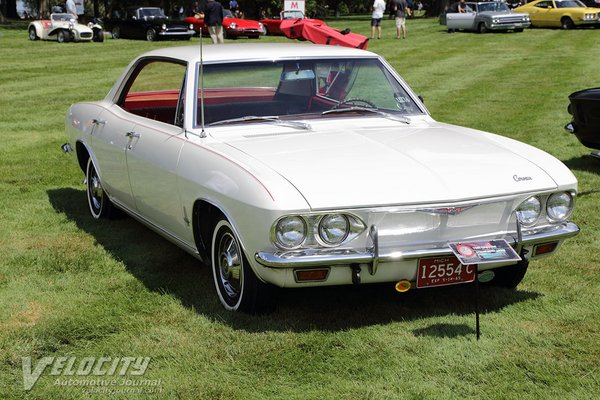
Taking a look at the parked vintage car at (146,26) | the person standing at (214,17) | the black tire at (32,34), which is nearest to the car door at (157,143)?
the person standing at (214,17)

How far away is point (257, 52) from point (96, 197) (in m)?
2.13

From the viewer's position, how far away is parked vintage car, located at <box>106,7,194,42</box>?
108ft

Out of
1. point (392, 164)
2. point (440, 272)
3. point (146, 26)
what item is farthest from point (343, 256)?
point (146, 26)

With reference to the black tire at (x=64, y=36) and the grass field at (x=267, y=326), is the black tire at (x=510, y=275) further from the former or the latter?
the black tire at (x=64, y=36)

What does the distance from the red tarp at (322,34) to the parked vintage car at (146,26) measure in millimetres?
12453

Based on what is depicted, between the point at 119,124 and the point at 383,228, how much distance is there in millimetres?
2753

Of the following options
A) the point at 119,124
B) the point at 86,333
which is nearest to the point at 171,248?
the point at 119,124

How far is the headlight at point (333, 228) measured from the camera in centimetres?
448

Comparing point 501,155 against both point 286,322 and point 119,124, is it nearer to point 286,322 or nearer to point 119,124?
point 286,322

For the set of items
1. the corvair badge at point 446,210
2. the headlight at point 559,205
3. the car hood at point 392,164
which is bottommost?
the headlight at point 559,205

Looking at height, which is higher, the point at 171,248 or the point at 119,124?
the point at 119,124

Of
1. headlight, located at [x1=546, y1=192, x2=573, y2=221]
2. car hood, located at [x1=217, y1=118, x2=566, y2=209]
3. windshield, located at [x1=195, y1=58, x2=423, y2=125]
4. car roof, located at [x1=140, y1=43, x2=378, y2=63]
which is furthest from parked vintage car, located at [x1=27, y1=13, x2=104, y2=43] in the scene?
headlight, located at [x1=546, y1=192, x2=573, y2=221]

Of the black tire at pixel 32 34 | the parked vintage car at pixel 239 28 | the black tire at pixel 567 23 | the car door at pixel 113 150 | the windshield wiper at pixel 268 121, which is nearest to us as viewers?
the windshield wiper at pixel 268 121

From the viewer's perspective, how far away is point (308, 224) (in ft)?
14.6
